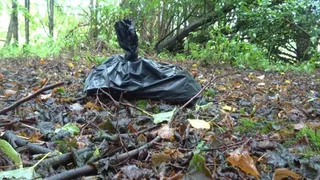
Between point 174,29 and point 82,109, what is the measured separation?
22.0 ft

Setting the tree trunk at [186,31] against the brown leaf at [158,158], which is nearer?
the brown leaf at [158,158]

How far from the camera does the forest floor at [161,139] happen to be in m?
1.26

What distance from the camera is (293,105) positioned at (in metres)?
→ 2.51

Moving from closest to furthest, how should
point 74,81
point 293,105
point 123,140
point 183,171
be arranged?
point 183,171 → point 123,140 → point 293,105 → point 74,81

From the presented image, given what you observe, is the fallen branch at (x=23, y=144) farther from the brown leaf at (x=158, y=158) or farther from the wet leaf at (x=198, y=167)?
the wet leaf at (x=198, y=167)

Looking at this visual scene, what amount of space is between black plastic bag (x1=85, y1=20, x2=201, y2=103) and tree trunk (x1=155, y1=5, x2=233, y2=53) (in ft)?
18.4

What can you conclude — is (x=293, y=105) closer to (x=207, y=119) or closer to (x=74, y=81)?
(x=207, y=119)

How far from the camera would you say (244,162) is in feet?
4.23

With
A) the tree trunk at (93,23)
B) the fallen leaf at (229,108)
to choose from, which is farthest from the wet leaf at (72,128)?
the tree trunk at (93,23)

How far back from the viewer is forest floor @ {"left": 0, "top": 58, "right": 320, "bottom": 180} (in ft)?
4.13

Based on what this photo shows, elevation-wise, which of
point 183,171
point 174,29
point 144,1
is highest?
point 144,1

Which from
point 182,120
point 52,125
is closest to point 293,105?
point 182,120

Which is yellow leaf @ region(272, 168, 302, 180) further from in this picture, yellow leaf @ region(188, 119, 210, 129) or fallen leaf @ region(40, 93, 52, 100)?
fallen leaf @ region(40, 93, 52, 100)

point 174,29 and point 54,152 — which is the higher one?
point 174,29
